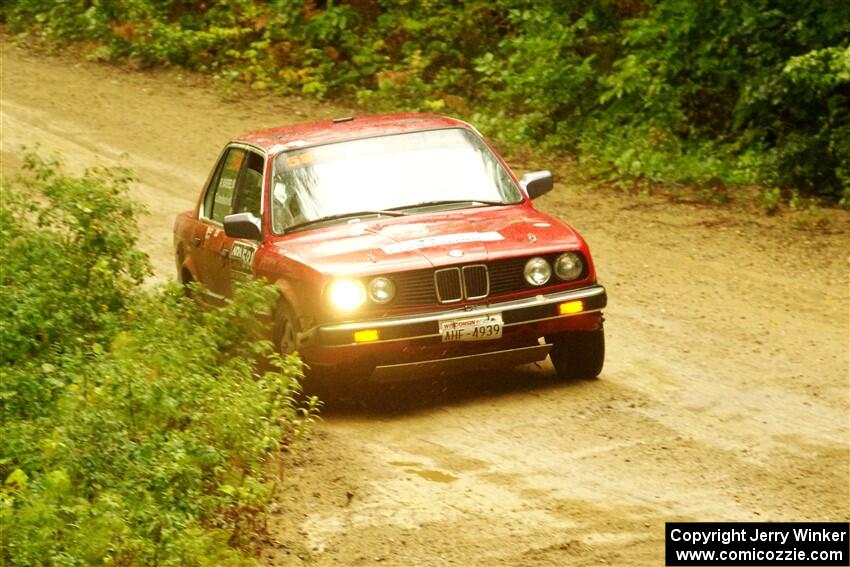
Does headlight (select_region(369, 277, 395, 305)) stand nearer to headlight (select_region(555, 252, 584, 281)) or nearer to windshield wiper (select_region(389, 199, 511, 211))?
windshield wiper (select_region(389, 199, 511, 211))

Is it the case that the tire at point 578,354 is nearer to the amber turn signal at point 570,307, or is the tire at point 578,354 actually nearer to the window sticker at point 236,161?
the amber turn signal at point 570,307

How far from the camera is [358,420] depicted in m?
8.45

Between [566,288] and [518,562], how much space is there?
114 inches

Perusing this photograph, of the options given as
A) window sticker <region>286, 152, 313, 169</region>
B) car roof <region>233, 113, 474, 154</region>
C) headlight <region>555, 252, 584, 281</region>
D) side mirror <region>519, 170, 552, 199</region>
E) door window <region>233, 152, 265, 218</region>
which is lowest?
headlight <region>555, 252, 584, 281</region>

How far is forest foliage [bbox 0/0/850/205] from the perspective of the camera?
1595cm

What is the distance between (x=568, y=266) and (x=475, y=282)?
63 centimetres

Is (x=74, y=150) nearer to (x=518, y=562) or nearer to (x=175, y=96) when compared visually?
(x=175, y=96)

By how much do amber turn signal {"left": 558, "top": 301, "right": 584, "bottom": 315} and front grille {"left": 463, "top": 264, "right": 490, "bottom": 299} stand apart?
0.46 metres

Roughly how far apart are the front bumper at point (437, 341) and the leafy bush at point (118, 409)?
45 centimetres

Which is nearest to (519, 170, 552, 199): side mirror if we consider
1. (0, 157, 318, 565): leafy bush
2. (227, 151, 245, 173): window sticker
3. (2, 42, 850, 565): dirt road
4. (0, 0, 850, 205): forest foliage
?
(2, 42, 850, 565): dirt road

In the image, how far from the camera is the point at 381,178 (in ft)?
30.2

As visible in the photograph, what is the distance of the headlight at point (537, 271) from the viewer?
846 centimetres

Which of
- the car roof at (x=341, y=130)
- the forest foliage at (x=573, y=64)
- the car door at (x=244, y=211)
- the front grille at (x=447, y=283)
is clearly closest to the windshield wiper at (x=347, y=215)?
the car door at (x=244, y=211)

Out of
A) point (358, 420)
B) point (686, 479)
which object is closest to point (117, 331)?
point (358, 420)
